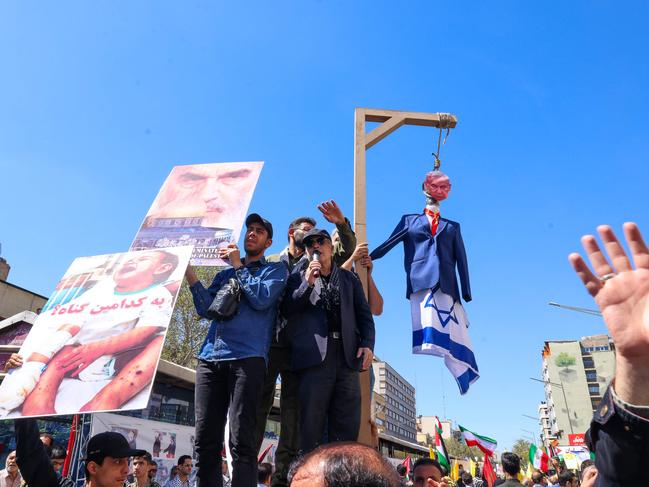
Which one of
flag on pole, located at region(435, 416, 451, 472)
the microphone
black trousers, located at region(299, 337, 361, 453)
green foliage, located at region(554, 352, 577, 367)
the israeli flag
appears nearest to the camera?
black trousers, located at region(299, 337, 361, 453)

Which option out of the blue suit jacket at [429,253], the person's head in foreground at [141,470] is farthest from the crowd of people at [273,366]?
the person's head in foreground at [141,470]

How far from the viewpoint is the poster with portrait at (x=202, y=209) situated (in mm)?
3713

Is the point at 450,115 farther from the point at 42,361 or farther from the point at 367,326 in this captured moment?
the point at 42,361

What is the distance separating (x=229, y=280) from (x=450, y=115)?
127 inches

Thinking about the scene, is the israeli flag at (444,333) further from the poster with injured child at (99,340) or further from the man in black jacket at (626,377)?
the man in black jacket at (626,377)

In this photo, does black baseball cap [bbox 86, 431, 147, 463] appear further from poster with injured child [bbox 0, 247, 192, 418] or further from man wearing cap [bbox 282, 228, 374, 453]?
man wearing cap [bbox 282, 228, 374, 453]

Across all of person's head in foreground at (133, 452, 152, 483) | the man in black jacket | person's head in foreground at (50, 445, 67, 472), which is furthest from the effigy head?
person's head in foreground at (50, 445, 67, 472)

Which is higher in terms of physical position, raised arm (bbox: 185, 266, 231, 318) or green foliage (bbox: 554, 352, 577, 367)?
green foliage (bbox: 554, 352, 577, 367)

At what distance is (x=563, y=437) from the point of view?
303 ft

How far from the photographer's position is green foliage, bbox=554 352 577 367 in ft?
335

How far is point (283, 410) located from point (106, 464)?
3.89 feet

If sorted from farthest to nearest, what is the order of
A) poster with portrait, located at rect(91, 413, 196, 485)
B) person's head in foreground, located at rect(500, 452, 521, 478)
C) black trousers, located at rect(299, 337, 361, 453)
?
poster with portrait, located at rect(91, 413, 196, 485) → person's head in foreground, located at rect(500, 452, 521, 478) → black trousers, located at rect(299, 337, 361, 453)

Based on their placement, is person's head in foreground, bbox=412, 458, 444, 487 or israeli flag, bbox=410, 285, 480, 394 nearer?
person's head in foreground, bbox=412, 458, 444, 487

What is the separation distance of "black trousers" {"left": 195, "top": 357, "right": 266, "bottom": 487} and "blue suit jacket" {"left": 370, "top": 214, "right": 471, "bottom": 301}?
216 cm
